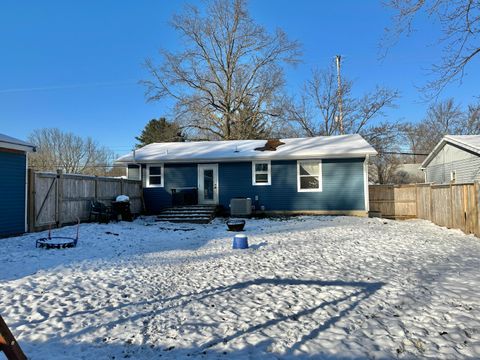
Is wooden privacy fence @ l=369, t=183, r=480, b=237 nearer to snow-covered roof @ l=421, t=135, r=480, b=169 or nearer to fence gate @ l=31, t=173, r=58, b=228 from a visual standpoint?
snow-covered roof @ l=421, t=135, r=480, b=169

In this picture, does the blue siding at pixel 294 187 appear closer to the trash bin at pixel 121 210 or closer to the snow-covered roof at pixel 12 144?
the trash bin at pixel 121 210

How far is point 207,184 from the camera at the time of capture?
1609cm

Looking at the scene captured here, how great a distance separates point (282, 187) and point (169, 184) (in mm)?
5704

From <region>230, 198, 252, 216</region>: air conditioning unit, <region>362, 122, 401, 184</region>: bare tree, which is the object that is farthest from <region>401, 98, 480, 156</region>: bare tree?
<region>230, 198, 252, 216</region>: air conditioning unit

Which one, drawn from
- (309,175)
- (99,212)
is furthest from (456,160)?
(99,212)

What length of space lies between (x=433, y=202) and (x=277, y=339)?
12.2 meters

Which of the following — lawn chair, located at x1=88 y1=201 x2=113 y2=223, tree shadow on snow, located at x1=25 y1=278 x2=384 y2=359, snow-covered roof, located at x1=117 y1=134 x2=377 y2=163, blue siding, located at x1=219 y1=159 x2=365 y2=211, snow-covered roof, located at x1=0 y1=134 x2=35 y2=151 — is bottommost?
tree shadow on snow, located at x1=25 y1=278 x2=384 y2=359

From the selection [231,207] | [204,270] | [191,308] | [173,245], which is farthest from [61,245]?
[231,207]

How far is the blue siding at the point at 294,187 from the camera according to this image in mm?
14875

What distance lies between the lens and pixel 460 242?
8.61 meters

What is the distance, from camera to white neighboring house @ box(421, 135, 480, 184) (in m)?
15.5

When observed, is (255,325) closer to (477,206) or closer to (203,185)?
(477,206)

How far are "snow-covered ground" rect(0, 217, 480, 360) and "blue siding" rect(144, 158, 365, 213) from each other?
6.83 meters

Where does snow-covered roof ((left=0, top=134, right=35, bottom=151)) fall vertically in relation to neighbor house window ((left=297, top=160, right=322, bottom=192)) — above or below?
above
